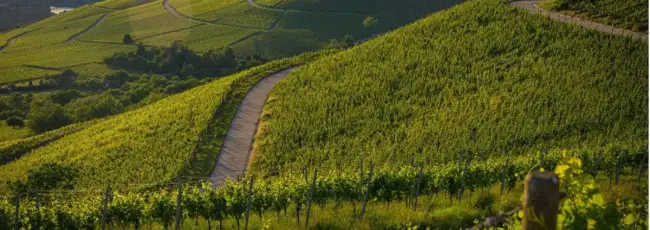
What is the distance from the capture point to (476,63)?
44.1 metres

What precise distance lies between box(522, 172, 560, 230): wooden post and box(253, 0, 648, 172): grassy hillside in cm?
2241

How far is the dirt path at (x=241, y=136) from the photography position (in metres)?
33.7

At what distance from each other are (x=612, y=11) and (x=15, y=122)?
72.6 m

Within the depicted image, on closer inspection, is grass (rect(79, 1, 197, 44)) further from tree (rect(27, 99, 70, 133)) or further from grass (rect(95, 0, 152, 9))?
tree (rect(27, 99, 70, 133))

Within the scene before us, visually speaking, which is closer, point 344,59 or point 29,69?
point 344,59

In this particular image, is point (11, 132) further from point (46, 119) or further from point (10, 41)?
point (10, 41)

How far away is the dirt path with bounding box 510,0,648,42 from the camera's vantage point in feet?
139

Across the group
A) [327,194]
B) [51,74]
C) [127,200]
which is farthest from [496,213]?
[51,74]

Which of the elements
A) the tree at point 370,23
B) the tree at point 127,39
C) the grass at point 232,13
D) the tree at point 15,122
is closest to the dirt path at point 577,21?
the tree at point 15,122

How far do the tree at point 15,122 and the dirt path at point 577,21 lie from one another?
64.1 meters

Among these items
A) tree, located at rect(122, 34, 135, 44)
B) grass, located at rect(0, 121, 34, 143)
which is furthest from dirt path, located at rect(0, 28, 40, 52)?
grass, located at rect(0, 121, 34, 143)

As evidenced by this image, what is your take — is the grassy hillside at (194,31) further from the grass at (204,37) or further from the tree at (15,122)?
the tree at (15,122)

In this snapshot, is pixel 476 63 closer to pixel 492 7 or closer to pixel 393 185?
pixel 492 7

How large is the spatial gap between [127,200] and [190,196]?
2.24 metres
